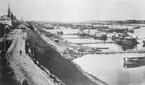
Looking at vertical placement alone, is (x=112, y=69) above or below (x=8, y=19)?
below

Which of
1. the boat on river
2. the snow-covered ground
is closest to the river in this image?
the boat on river

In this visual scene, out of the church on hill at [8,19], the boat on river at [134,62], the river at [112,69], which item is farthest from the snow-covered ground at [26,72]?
the church on hill at [8,19]

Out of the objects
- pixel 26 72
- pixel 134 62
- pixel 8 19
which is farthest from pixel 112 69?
pixel 8 19

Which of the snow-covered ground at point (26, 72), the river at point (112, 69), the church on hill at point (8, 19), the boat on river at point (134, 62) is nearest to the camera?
the snow-covered ground at point (26, 72)

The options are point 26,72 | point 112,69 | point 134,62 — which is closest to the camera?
point 26,72

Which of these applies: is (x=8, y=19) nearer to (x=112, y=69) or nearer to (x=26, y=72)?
(x=112, y=69)

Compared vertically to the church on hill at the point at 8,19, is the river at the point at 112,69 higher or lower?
lower

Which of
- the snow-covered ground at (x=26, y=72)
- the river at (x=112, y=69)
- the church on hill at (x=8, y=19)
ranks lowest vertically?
the river at (x=112, y=69)

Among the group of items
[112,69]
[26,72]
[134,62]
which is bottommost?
[112,69]

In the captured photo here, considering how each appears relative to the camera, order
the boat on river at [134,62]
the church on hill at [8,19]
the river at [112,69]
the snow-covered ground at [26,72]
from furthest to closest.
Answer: the church on hill at [8,19], the boat on river at [134,62], the river at [112,69], the snow-covered ground at [26,72]

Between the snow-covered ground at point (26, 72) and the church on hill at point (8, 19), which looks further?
the church on hill at point (8, 19)

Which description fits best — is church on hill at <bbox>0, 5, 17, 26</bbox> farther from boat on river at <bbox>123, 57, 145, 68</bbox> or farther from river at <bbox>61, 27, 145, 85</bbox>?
boat on river at <bbox>123, 57, 145, 68</bbox>

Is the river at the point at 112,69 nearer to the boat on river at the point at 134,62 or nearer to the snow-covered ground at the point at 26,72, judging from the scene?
the boat on river at the point at 134,62
